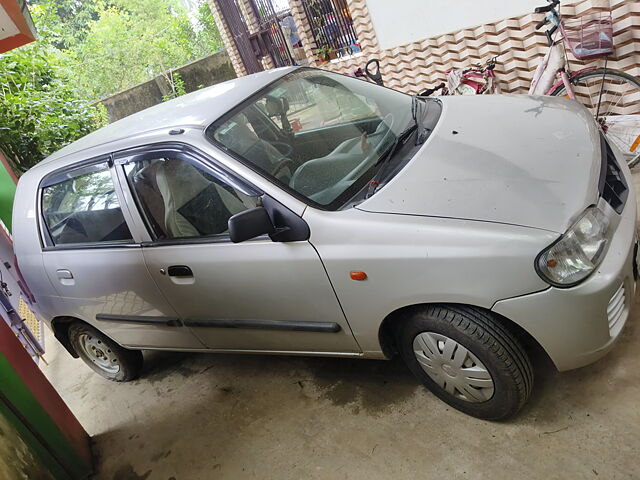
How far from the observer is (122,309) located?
9.62 ft

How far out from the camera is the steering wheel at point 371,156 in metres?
2.25

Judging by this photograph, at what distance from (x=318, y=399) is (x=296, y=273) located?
922 millimetres

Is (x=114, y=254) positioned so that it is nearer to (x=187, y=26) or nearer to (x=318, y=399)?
(x=318, y=399)

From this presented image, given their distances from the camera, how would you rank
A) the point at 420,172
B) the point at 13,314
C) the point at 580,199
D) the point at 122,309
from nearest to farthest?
the point at 580,199 → the point at 420,172 → the point at 122,309 → the point at 13,314

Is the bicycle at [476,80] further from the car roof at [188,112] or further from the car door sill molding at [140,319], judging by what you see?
the car door sill molding at [140,319]

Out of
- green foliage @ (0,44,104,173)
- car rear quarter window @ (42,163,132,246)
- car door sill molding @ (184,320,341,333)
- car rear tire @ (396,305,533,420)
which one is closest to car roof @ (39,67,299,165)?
car rear quarter window @ (42,163,132,246)

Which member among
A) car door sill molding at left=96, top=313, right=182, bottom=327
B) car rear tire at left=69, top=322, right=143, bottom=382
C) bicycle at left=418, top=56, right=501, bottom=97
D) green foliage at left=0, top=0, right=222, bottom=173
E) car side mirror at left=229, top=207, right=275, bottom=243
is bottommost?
car rear tire at left=69, top=322, right=143, bottom=382

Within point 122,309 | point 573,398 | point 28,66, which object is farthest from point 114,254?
point 28,66

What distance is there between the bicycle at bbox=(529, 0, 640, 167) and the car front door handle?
322cm

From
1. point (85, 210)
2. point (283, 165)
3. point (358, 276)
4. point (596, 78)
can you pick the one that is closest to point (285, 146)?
point (283, 165)

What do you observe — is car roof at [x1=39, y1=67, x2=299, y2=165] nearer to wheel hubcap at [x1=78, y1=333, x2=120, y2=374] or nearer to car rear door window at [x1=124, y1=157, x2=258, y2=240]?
car rear door window at [x1=124, y1=157, x2=258, y2=240]

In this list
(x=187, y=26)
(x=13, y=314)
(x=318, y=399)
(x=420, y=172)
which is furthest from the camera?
(x=187, y=26)

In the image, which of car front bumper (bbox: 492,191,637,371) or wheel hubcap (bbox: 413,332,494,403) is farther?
wheel hubcap (bbox: 413,332,494,403)

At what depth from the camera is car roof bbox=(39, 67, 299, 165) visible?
2.47 m
